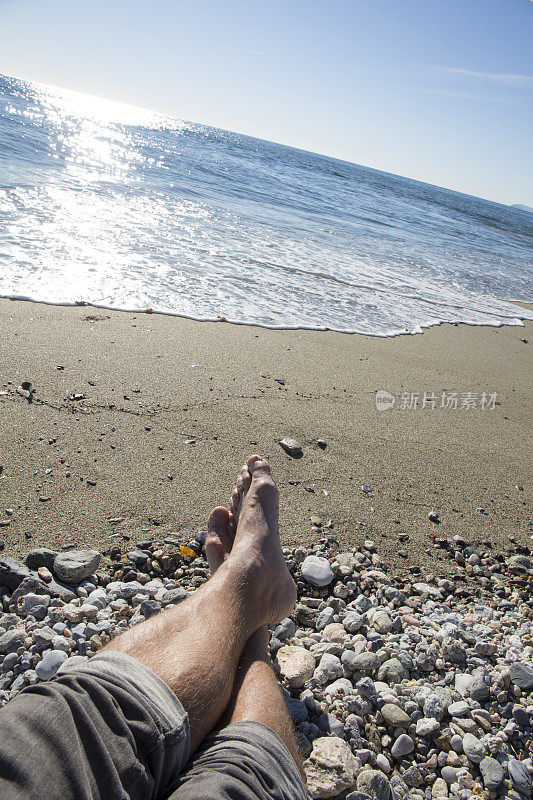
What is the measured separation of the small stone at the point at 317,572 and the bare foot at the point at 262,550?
0.16 metres

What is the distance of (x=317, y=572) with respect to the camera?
2.00m

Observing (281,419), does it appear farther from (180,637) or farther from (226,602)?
(180,637)

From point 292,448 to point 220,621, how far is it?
1.32 meters

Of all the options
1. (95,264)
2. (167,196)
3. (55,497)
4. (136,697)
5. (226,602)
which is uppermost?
(167,196)

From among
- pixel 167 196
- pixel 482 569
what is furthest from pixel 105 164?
pixel 482 569

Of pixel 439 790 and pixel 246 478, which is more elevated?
pixel 246 478

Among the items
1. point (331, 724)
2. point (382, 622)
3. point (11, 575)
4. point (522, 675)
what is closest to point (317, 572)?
point (382, 622)

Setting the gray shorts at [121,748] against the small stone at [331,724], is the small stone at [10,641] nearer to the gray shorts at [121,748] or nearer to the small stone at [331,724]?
the gray shorts at [121,748]

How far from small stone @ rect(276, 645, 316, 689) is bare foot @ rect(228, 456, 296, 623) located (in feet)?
0.35

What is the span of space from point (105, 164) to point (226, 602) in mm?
13431

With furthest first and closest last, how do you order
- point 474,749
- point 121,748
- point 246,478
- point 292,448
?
point 292,448, point 246,478, point 474,749, point 121,748

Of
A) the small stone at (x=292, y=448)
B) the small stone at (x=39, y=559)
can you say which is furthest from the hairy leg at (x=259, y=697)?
the small stone at (x=292, y=448)

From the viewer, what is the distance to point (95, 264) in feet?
15.9

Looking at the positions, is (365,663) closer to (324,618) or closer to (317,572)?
(324,618)
